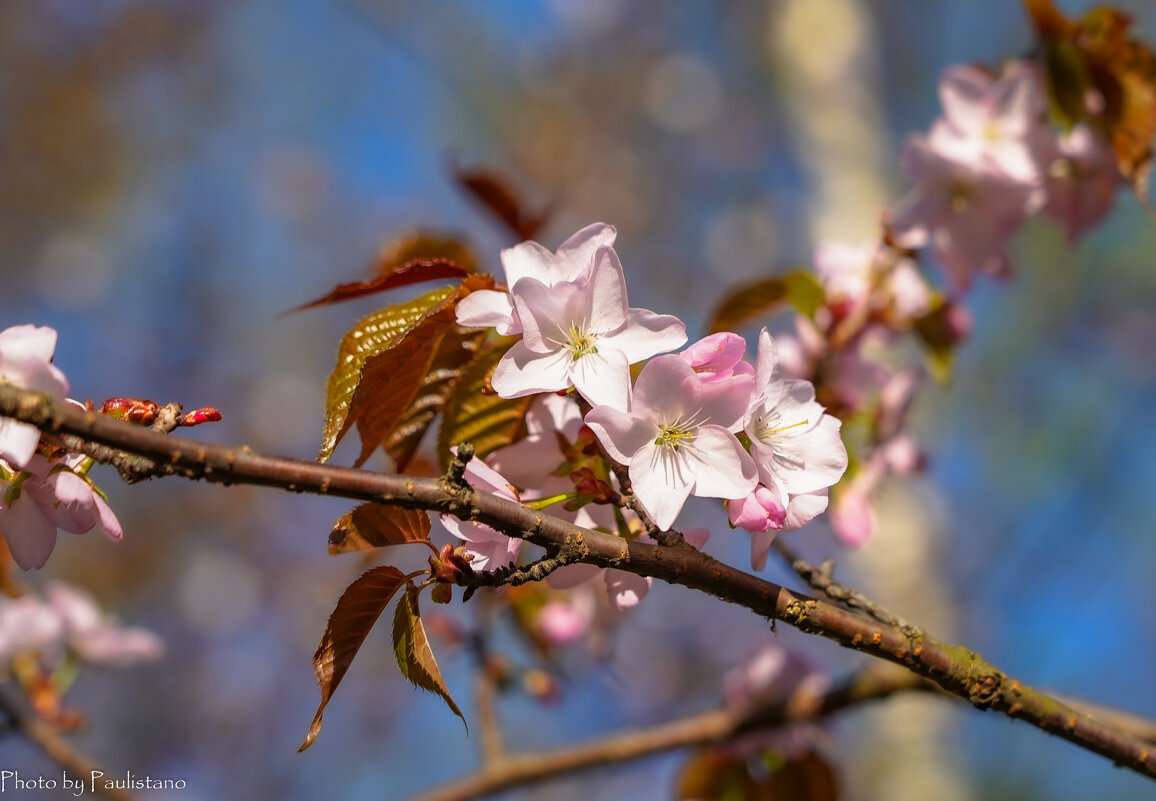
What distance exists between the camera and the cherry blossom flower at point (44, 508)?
61cm

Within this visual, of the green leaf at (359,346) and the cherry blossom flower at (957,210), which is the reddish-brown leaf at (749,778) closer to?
the cherry blossom flower at (957,210)

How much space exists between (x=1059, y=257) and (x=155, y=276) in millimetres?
6516

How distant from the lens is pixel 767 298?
3.74 ft

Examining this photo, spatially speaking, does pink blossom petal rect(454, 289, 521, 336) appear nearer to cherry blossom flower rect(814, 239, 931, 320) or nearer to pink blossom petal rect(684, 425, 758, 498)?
pink blossom petal rect(684, 425, 758, 498)

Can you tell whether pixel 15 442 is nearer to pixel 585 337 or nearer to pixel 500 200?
pixel 585 337

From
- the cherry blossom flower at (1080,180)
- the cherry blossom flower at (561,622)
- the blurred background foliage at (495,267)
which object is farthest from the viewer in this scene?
the blurred background foliage at (495,267)

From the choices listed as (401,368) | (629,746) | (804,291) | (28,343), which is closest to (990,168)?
(804,291)

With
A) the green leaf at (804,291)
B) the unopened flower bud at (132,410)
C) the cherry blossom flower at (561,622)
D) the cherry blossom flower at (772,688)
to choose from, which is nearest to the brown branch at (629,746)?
the cherry blossom flower at (772,688)

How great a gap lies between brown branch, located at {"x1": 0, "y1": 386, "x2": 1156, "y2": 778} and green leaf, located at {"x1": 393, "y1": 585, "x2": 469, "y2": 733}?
11 cm

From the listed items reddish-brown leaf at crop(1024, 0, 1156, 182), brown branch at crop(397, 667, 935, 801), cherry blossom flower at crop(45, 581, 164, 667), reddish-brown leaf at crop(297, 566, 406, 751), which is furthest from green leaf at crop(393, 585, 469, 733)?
cherry blossom flower at crop(45, 581, 164, 667)

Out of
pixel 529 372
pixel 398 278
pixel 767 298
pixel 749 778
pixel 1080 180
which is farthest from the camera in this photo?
pixel 749 778

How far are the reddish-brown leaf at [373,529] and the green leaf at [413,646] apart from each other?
0.04 metres

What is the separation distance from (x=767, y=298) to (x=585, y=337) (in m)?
0.55

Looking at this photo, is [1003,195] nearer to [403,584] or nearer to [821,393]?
[821,393]
